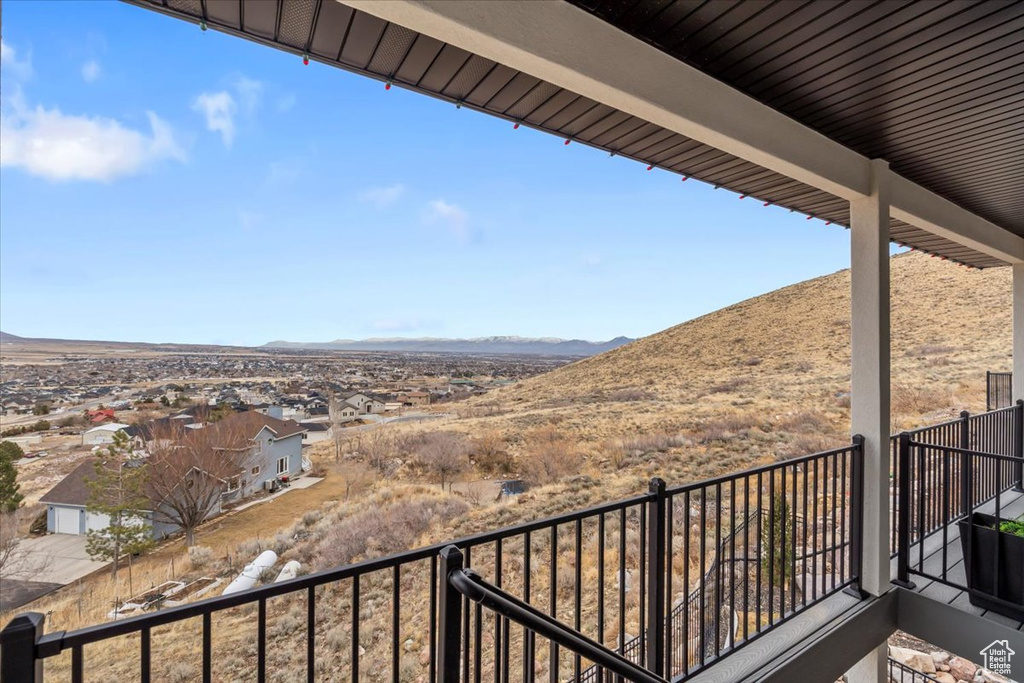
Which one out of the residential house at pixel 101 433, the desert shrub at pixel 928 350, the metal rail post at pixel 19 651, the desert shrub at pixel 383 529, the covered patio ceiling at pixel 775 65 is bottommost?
the desert shrub at pixel 383 529

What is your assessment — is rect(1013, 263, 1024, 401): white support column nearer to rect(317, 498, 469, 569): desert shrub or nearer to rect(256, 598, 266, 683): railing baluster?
rect(256, 598, 266, 683): railing baluster

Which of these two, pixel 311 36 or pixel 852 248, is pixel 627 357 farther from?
pixel 311 36

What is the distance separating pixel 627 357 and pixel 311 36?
1949 centimetres

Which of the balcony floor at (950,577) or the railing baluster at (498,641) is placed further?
the balcony floor at (950,577)

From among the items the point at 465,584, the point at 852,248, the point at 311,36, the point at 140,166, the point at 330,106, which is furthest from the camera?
the point at 330,106

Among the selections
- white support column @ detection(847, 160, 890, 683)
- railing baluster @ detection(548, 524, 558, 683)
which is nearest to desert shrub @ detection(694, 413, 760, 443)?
white support column @ detection(847, 160, 890, 683)

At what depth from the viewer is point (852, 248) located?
9.16 ft

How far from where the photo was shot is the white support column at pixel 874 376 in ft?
8.71

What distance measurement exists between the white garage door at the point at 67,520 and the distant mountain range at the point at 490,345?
10551 millimetres

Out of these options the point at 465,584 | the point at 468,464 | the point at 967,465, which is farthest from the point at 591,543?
the point at 465,584

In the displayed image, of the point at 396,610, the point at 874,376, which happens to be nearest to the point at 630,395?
the point at 874,376

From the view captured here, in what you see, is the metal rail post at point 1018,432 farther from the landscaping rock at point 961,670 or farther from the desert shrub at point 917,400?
the desert shrub at point 917,400

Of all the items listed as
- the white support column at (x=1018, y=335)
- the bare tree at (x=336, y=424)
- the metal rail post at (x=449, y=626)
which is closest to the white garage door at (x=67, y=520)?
the bare tree at (x=336, y=424)

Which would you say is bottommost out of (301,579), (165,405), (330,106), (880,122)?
(165,405)
